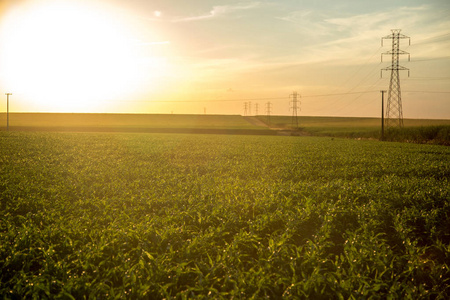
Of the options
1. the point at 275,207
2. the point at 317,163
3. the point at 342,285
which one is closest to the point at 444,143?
the point at 317,163

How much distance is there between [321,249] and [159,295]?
3.32 m

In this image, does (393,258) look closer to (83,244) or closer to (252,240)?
(252,240)

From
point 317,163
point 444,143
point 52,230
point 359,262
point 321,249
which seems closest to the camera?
point 359,262

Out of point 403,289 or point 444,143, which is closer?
point 403,289

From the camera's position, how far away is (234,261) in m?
5.84

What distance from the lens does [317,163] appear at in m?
19.8

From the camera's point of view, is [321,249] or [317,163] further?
[317,163]

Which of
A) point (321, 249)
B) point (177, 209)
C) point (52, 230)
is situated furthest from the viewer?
point (177, 209)

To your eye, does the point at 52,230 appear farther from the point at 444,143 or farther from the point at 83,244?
the point at 444,143

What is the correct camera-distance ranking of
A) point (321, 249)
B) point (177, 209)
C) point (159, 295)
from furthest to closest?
point (177, 209) < point (321, 249) < point (159, 295)

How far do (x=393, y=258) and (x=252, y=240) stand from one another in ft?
8.85

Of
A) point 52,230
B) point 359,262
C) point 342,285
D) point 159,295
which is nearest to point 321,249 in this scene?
point 359,262

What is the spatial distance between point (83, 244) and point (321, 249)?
492 centimetres

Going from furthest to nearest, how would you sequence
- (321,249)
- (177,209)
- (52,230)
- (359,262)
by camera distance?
(177,209) < (52,230) < (321,249) < (359,262)
